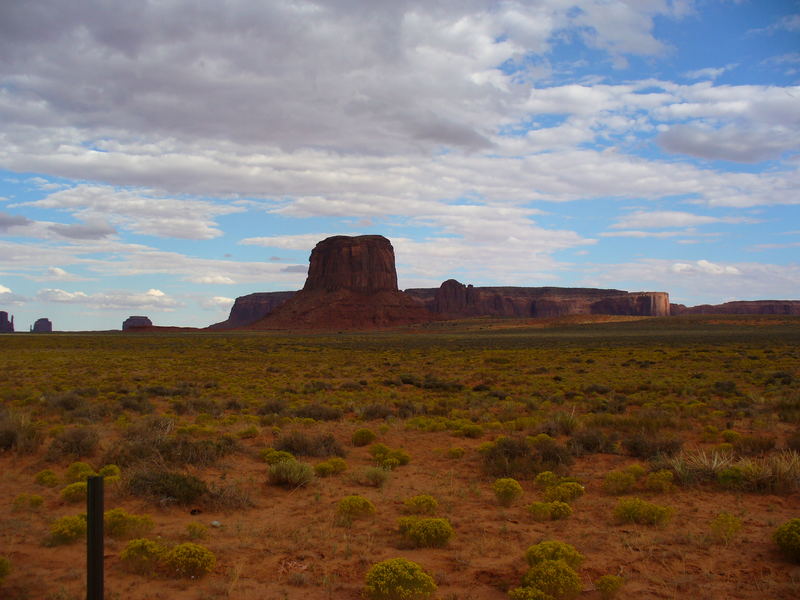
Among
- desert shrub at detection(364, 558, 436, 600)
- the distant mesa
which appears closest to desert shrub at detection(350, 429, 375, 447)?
desert shrub at detection(364, 558, 436, 600)

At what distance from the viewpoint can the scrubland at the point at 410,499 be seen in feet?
19.3

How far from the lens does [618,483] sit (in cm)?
897

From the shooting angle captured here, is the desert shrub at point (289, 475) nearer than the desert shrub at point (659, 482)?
No

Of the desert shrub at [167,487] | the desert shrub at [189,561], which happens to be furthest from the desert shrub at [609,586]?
the desert shrub at [167,487]

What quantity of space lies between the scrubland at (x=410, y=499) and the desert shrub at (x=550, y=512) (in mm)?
29

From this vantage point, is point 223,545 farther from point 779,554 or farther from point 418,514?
point 779,554

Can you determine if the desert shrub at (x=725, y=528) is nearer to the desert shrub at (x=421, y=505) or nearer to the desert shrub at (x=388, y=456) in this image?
the desert shrub at (x=421, y=505)

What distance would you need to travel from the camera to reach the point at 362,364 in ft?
116

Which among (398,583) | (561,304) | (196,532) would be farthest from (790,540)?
(561,304)

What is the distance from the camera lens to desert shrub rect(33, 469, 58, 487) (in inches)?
366

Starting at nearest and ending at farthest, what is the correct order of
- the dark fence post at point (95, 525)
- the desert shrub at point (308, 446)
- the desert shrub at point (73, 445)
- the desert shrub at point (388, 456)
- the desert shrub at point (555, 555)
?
1. the dark fence post at point (95, 525)
2. the desert shrub at point (555, 555)
3. the desert shrub at point (73, 445)
4. the desert shrub at point (388, 456)
5. the desert shrub at point (308, 446)

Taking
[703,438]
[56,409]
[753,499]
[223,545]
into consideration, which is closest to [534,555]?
[223,545]

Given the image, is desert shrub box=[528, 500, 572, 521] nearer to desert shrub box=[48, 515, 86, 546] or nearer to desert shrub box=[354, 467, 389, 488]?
desert shrub box=[354, 467, 389, 488]

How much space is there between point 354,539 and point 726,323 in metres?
96.8
